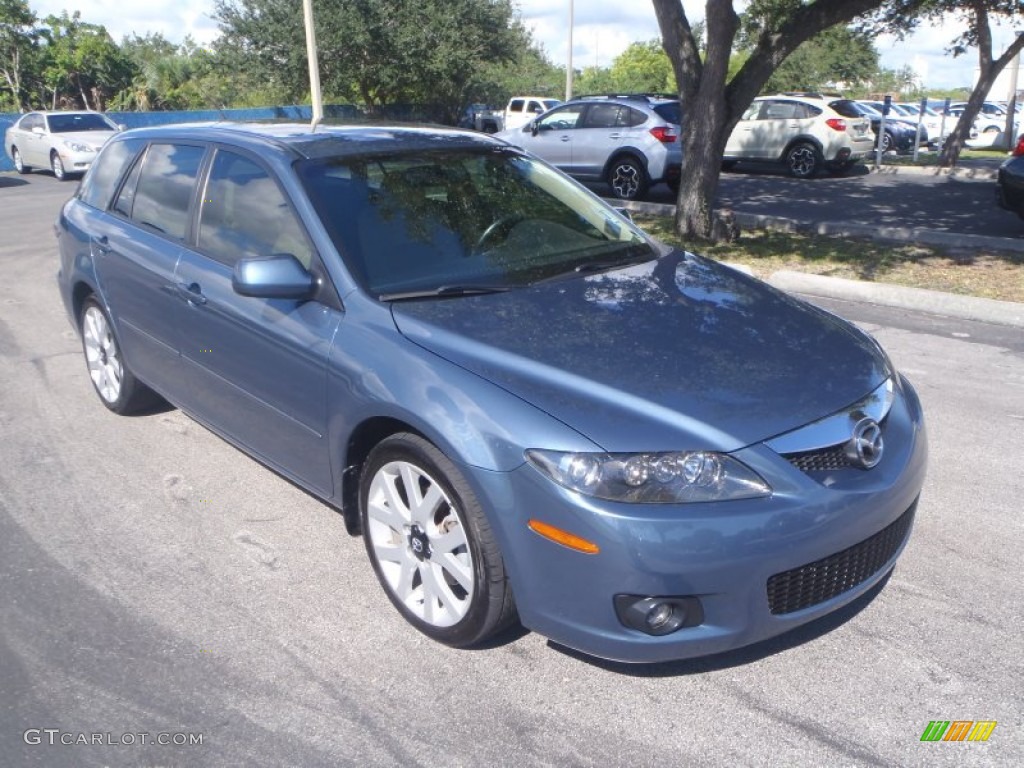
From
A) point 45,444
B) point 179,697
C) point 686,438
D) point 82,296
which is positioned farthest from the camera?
point 82,296

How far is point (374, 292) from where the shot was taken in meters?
3.45

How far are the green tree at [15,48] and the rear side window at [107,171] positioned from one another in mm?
32063

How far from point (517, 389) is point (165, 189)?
108 inches

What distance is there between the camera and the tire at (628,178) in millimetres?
15047

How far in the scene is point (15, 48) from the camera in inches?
1300

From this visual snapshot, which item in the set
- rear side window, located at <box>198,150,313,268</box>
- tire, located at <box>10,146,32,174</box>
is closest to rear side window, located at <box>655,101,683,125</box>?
rear side window, located at <box>198,150,313,268</box>

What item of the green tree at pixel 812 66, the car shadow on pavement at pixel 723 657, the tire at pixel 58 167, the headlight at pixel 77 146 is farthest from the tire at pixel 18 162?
the green tree at pixel 812 66

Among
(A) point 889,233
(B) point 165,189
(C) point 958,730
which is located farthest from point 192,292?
(A) point 889,233

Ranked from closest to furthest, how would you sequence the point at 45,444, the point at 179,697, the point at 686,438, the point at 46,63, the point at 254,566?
the point at 686,438 → the point at 179,697 → the point at 254,566 → the point at 45,444 → the point at 46,63

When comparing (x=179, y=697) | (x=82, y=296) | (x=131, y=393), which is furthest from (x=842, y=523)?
(x=82, y=296)

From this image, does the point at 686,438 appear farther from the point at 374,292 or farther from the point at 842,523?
the point at 374,292

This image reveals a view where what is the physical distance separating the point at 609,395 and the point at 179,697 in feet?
5.57

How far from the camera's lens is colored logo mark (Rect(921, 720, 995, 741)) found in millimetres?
2721

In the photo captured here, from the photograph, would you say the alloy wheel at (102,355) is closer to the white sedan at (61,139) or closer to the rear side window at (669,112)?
the rear side window at (669,112)
